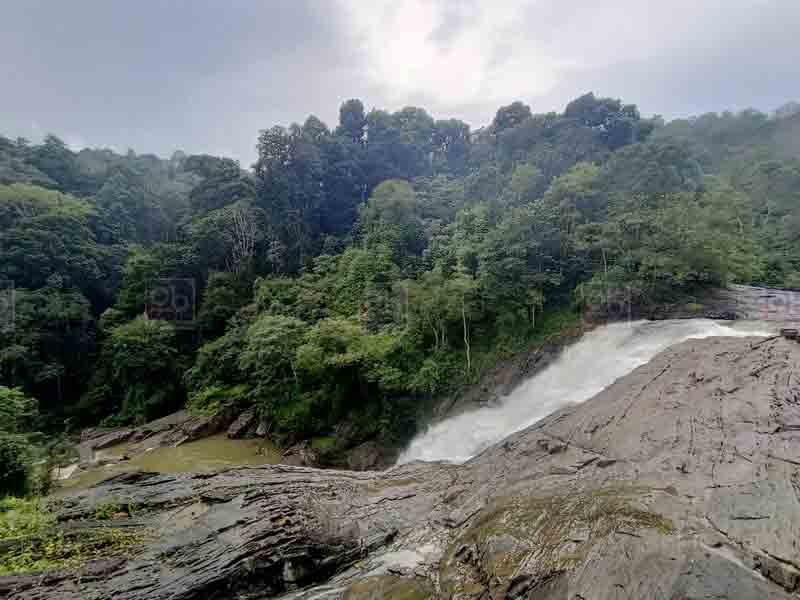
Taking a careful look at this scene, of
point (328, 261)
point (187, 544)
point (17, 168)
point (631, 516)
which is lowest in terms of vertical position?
point (187, 544)

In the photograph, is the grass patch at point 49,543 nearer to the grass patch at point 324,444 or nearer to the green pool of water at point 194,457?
the green pool of water at point 194,457

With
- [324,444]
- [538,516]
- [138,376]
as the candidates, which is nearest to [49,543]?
[538,516]

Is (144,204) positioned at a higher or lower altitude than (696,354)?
higher

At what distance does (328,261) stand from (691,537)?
26617 mm

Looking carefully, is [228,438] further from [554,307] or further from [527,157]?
[527,157]

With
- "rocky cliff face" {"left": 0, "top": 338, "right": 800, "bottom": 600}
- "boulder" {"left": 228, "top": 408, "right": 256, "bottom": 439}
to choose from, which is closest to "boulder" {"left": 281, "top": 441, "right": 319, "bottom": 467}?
"boulder" {"left": 228, "top": 408, "right": 256, "bottom": 439}

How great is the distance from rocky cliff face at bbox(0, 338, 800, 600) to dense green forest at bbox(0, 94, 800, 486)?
5.57 metres

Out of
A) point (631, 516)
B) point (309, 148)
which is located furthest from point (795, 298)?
point (309, 148)

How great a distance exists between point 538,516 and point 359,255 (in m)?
21.5

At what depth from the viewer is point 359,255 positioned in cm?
2600

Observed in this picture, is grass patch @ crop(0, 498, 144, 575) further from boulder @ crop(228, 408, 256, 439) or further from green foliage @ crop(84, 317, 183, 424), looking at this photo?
green foliage @ crop(84, 317, 183, 424)

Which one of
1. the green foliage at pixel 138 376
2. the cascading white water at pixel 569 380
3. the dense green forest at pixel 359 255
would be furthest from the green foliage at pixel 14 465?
the green foliage at pixel 138 376

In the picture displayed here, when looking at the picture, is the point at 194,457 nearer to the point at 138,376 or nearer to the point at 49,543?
the point at 138,376

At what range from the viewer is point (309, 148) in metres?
33.8
